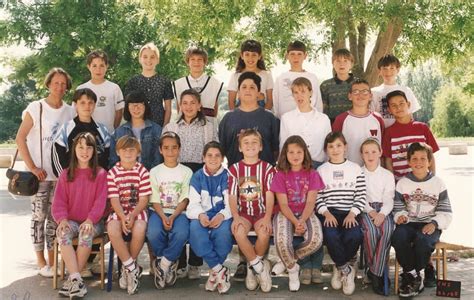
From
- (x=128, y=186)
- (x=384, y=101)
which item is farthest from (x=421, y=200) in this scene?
(x=128, y=186)

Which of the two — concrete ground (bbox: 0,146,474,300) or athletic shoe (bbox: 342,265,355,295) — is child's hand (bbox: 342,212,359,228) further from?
concrete ground (bbox: 0,146,474,300)

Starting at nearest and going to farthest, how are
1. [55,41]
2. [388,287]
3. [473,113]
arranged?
[388,287], [55,41], [473,113]

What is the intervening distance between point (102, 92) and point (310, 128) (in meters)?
2.35

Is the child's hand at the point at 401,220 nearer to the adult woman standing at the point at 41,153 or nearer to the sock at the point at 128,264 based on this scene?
the sock at the point at 128,264

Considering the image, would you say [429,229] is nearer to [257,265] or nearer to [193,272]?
[257,265]

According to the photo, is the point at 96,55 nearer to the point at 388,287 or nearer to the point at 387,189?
the point at 387,189

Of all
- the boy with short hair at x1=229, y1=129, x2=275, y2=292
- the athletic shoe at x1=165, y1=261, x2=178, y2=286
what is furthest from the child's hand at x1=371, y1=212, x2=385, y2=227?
the athletic shoe at x1=165, y1=261, x2=178, y2=286

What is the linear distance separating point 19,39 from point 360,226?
14.8m

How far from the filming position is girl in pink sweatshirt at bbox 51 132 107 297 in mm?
5113

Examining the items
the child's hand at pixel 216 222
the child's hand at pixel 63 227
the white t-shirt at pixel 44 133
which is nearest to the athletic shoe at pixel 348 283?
the child's hand at pixel 216 222

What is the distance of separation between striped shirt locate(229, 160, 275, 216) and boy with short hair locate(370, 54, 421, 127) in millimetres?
1636

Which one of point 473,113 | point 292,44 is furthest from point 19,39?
point 473,113

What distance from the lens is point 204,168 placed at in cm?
546

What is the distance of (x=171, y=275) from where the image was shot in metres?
A: 5.32
